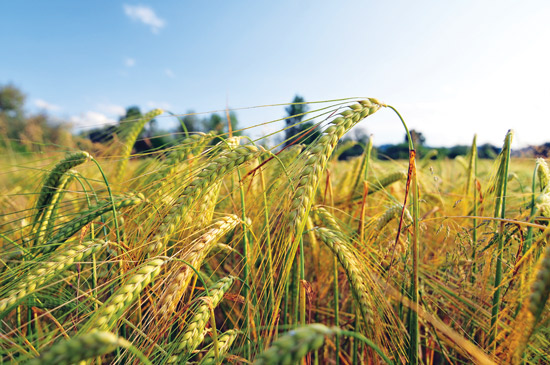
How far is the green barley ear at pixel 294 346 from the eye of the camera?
43 cm

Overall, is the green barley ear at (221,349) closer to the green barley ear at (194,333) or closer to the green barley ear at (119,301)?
the green barley ear at (194,333)

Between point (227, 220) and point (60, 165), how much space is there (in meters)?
0.86

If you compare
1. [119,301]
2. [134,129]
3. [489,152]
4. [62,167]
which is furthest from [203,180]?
[489,152]

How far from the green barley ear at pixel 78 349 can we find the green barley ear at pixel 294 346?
23 cm

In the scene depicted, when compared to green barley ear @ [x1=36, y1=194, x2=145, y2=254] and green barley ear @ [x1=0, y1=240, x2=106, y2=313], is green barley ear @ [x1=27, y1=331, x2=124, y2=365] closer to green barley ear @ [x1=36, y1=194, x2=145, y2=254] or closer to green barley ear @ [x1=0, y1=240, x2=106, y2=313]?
green barley ear @ [x1=0, y1=240, x2=106, y2=313]

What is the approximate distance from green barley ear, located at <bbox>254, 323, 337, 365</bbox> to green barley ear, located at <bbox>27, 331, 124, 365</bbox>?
0.23 meters

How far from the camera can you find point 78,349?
423 mm

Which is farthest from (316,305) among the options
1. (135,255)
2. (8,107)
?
(8,107)

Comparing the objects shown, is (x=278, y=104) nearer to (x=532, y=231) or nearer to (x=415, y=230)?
(x=415, y=230)

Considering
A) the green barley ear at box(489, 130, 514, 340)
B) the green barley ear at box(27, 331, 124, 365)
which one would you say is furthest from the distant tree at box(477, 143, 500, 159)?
the green barley ear at box(27, 331, 124, 365)

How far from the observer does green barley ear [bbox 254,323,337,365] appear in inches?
17.0

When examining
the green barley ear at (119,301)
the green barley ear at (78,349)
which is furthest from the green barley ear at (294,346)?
the green barley ear at (119,301)

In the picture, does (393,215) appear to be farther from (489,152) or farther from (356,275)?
(489,152)

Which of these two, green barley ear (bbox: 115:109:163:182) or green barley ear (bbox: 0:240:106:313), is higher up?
green barley ear (bbox: 115:109:163:182)
